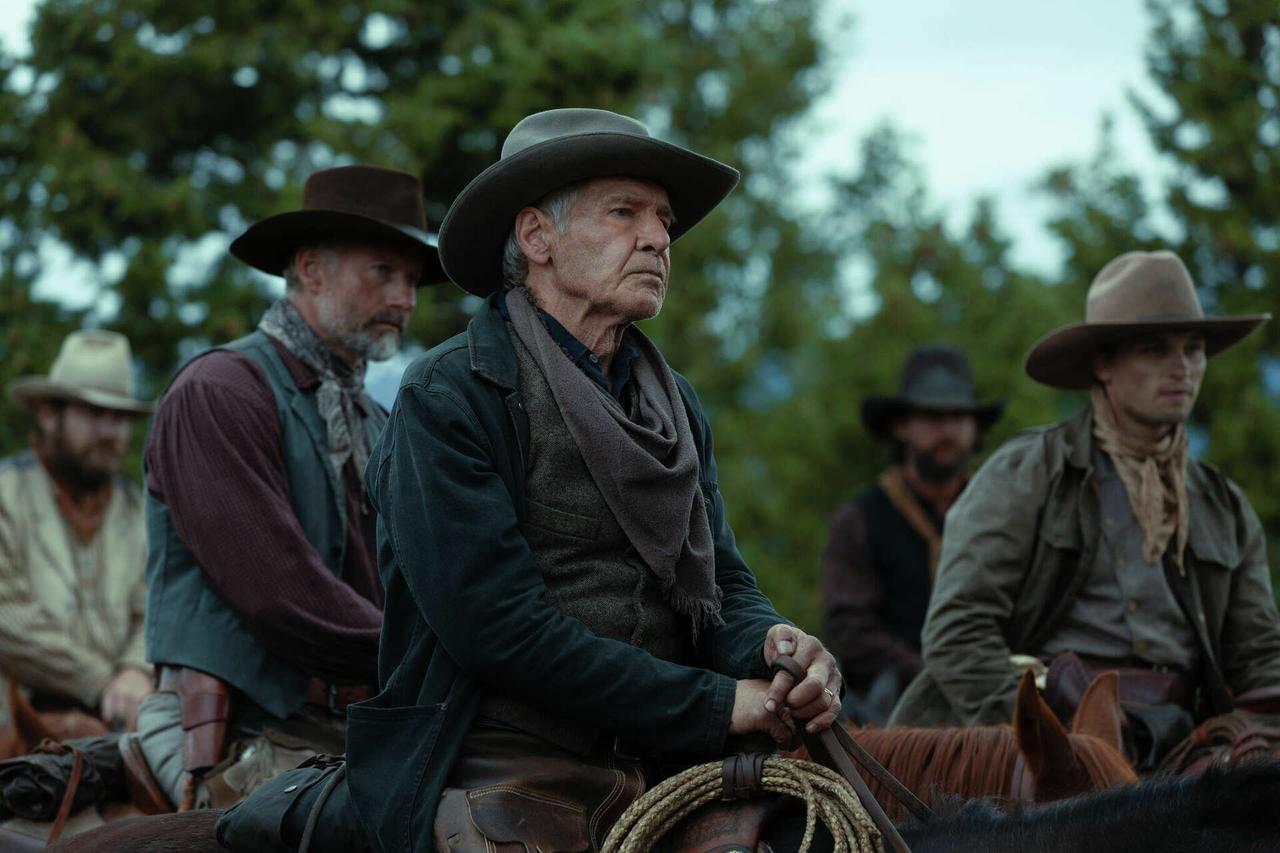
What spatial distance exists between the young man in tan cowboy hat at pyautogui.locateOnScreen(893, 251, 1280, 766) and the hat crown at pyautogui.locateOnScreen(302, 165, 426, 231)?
7.42 feet

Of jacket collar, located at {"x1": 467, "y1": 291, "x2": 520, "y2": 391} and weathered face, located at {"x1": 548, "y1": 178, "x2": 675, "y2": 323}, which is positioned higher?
weathered face, located at {"x1": 548, "y1": 178, "x2": 675, "y2": 323}

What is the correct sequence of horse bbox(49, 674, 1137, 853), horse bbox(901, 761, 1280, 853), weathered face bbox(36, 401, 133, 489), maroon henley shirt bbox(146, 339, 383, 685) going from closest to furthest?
horse bbox(901, 761, 1280, 853), horse bbox(49, 674, 1137, 853), maroon henley shirt bbox(146, 339, 383, 685), weathered face bbox(36, 401, 133, 489)

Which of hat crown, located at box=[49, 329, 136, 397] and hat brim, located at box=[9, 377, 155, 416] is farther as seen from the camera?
hat crown, located at box=[49, 329, 136, 397]

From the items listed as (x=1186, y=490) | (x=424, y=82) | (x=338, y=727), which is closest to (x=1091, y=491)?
(x=1186, y=490)

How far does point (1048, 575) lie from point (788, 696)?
2886 mm

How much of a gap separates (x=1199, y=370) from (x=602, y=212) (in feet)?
10.5

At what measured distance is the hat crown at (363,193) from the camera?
18.3 feet

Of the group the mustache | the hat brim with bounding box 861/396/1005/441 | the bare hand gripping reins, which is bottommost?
the bare hand gripping reins

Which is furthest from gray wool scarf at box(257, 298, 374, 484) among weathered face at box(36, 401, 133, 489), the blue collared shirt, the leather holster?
weathered face at box(36, 401, 133, 489)

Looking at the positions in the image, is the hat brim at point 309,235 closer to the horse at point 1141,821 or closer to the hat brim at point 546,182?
the hat brim at point 546,182

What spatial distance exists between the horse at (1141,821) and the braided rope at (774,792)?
0.14 metres

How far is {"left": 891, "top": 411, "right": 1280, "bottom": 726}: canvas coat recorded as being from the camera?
19.0 feet

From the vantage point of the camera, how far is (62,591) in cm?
853

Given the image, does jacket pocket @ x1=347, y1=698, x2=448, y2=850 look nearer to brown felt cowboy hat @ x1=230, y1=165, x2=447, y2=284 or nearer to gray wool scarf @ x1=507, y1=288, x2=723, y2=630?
gray wool scarf @ x1=507, y1=288, x2=723, y2=630
